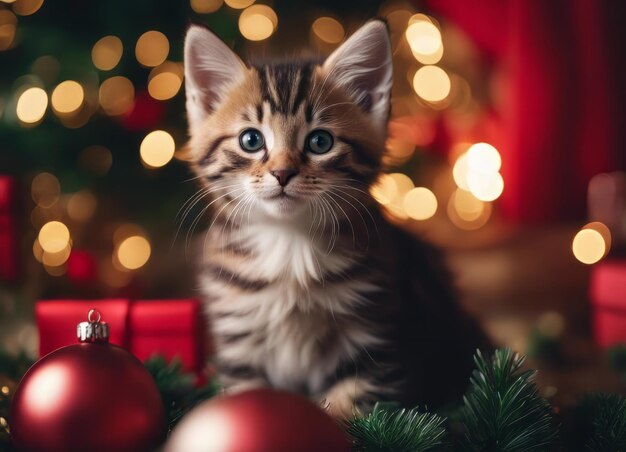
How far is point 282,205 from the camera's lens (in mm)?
769

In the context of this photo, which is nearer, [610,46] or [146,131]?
[146,131]

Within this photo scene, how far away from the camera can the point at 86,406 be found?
578mm

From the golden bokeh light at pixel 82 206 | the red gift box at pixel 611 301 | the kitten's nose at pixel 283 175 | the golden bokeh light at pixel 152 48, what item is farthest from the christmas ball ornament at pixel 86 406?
the golden bokeh light at pixel 82 206

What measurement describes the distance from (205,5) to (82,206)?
718mm

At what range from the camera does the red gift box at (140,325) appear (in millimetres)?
868

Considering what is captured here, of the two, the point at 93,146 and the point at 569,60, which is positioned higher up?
the point at 569,60

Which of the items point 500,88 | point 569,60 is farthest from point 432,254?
point 500,88

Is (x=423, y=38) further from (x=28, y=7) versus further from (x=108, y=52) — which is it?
(x=28, y=7)

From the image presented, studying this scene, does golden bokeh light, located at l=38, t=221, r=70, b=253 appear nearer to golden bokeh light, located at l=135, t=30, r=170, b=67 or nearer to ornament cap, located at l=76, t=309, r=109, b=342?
golden bokeh light, located at l=135, t=30, r=170, b=67

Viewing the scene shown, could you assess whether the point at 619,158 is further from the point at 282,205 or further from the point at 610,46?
the point at 282,205

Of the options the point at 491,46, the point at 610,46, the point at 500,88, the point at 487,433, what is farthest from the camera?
the point at 500,88

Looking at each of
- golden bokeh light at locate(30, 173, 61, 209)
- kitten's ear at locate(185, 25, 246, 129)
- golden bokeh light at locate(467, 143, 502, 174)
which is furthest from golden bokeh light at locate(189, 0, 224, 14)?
golden bokeh light at locate(467, 143, 502, 174)

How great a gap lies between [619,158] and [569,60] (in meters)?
0.35

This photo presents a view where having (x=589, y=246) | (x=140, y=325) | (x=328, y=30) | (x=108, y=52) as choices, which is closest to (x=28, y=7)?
(x=108, y=52)
